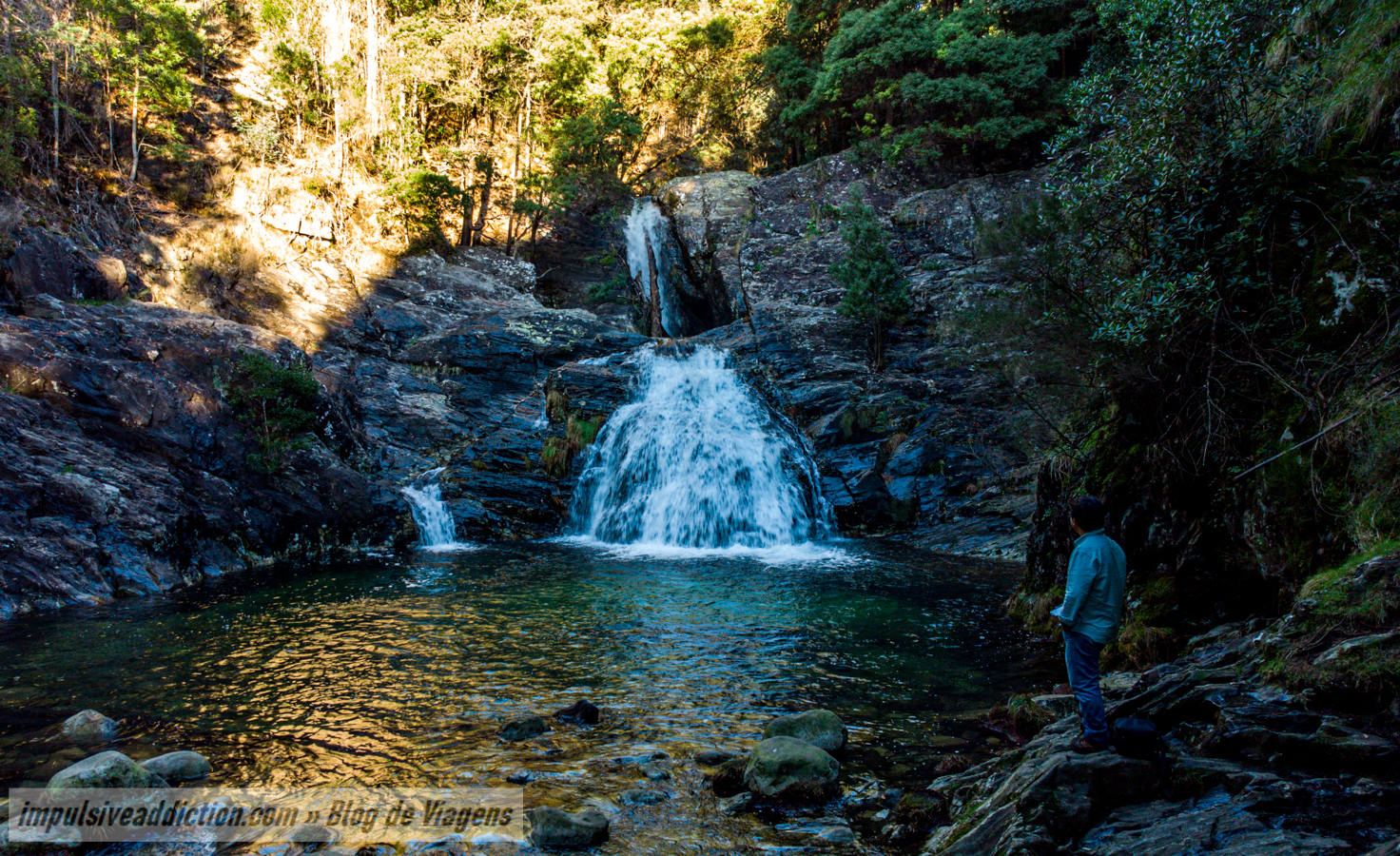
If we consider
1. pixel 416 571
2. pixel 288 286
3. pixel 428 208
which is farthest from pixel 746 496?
pixel 428 208

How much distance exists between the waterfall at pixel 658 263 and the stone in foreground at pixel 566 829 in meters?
23.9

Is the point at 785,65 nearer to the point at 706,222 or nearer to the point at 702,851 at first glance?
the point at 706,222

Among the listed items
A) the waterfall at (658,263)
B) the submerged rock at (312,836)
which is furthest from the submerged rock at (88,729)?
the waterfall at (658,263)

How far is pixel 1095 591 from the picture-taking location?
4.30m

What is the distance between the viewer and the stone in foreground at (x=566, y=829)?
14.1ft

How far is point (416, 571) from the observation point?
13.0m

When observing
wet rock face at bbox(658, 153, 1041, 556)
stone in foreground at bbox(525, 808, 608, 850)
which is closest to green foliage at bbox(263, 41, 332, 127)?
wet rock face at bbox(658, 153, 1041, 556)

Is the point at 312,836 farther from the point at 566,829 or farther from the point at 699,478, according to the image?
the point at 699,478

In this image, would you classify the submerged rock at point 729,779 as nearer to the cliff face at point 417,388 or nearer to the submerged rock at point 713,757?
the submerged rock at point 713,757

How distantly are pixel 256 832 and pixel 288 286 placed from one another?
1986cm

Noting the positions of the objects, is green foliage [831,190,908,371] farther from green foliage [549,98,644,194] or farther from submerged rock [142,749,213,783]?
submerged rock [142,749,213,783]

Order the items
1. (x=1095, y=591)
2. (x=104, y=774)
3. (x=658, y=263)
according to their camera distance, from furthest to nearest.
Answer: (x=658, y=263)
(x=104, y=774)
(x=1095, y=591)

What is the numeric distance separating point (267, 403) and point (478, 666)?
10163mm

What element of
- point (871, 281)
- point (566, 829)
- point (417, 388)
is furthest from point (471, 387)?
point (566, 829)
